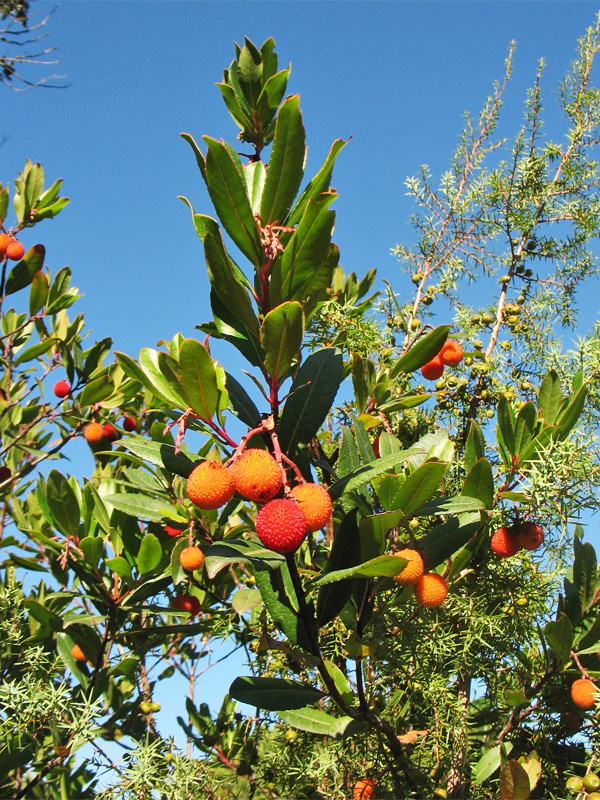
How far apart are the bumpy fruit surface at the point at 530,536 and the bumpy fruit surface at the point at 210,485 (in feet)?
2.70

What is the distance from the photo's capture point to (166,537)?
2.17 m

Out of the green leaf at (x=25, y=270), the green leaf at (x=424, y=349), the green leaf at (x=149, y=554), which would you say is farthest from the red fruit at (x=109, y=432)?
the green leaf at (x=424, y=349)

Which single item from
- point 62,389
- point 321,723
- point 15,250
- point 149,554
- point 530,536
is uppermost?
point 15,250

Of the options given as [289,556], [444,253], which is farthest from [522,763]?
[444,253]

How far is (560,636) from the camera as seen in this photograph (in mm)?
1565

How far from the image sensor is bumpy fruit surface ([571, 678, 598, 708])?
150 cm

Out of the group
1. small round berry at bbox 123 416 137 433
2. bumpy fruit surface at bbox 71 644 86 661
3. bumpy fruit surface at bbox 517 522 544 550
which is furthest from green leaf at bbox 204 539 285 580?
small round berry at bbox 123 416 137 433

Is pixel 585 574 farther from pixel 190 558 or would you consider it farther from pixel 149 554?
pixel 149 554

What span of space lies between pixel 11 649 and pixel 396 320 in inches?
75.5

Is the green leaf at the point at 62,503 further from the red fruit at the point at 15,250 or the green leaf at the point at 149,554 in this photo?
the red fruit at the point at 15,250

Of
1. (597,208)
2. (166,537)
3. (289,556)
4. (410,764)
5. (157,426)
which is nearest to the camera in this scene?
(289,556)

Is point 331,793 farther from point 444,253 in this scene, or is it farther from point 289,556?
point 444,253

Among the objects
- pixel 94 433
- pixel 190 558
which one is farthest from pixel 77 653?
pixel 94 433

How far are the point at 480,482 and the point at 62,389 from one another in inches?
105
